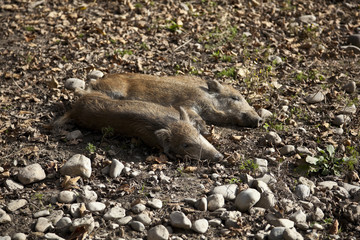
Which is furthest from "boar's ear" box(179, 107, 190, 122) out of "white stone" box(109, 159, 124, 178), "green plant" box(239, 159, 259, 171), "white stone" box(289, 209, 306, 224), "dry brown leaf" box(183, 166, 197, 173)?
"white stone" box(289, 209, 306, 224)

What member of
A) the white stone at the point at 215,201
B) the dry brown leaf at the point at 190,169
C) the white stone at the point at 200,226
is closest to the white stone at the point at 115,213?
the white stone at the point at 200,226

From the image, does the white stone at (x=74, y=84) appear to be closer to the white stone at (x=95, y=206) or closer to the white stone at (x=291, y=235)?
the white stone at (x=95, y=206)

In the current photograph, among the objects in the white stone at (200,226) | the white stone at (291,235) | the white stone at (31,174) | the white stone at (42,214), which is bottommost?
the white stone at (31,174)

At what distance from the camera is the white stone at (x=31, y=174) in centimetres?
566

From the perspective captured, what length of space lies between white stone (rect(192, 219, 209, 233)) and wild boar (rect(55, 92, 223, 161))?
4.38ft

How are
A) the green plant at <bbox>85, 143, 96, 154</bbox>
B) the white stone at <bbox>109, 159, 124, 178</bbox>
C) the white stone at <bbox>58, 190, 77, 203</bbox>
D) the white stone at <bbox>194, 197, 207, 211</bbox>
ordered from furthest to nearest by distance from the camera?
the green plant at <bbox>85, 143, 96, 154</bbox> → the white stone at <bbox>109, 159, 124, 178</bbox> → the white stone at <bbox>58, 190, 77, 203</bbox> → the white stone at <bbox>194, 197, 207, 211</bbox>

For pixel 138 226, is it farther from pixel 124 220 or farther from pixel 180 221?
pixel 180 221

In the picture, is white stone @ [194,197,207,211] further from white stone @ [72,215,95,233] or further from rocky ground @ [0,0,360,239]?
white stone @ [72,215,95,233]

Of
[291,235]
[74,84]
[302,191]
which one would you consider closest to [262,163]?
[302,191]

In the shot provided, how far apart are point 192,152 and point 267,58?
119 inches

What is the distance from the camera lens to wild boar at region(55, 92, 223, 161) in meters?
6.42

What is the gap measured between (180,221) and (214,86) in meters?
3.05

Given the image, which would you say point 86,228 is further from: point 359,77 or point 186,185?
point 359,77

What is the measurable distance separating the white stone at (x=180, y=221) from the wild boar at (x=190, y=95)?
2.24m
